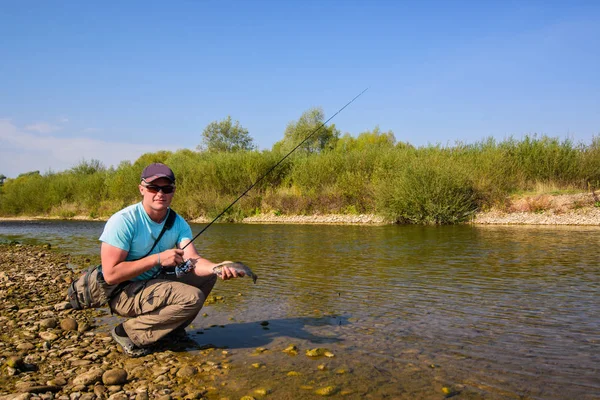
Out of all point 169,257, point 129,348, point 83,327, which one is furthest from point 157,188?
point 83,327

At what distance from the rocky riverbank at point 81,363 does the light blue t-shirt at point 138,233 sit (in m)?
0.75

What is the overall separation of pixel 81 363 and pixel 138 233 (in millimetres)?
1092

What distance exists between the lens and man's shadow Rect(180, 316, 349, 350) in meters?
4.35

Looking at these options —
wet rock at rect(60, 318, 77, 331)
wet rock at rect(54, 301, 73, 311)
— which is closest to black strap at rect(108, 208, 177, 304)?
wet rock at rect(60, 318, 77, 331)

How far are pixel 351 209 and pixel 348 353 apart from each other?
21.6 metres

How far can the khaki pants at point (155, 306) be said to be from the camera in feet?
12.9

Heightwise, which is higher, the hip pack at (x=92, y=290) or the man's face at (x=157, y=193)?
the man's face at (x=157, y=193)

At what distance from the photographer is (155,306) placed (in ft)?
12.9

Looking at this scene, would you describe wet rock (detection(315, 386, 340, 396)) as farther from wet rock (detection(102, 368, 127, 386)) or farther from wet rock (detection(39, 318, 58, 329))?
wet rock (detection(39, 318, 58, 329))

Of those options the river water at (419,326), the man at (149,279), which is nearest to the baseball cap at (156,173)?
the man at (149,279)

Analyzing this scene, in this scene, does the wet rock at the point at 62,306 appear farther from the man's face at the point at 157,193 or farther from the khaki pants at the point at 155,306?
the man's face at the point at 157,193

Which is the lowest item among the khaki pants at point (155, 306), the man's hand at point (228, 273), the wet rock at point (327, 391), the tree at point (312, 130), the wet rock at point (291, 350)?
the wet rock at point (327, 391)

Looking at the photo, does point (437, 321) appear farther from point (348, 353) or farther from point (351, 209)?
point (351, 209)

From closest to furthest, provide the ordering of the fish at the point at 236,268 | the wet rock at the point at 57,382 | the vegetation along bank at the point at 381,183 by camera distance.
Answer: the wet rock at the point at 57,382 < the fish at the point at 236,268 < the vegetation along bank at the point at 381,183
